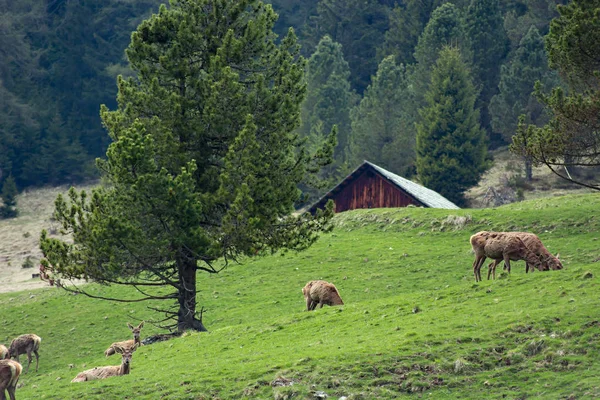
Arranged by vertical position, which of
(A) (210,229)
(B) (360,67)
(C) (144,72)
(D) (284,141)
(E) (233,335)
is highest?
(B) (360,67)

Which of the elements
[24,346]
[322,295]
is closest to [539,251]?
[322,295]

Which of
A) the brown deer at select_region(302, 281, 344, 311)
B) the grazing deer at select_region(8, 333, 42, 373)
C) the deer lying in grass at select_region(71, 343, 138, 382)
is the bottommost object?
the grazing deer at select_region(8, 333, 42, 373)

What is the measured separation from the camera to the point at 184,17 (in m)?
32.2

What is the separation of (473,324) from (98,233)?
447 inches

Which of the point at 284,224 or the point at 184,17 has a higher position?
the point at 184,17

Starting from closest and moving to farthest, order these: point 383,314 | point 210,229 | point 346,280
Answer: point 383,314
point 210,229
point 346,280

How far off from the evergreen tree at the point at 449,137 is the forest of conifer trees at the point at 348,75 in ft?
Answer: 0.60

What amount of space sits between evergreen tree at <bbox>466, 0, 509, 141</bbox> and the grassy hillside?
59.7 m

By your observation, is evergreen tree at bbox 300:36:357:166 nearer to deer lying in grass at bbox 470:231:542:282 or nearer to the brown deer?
the brown deer

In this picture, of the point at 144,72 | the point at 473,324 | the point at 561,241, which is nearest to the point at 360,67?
the point at 561,241

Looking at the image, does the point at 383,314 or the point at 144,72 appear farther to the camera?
the point at 144,72

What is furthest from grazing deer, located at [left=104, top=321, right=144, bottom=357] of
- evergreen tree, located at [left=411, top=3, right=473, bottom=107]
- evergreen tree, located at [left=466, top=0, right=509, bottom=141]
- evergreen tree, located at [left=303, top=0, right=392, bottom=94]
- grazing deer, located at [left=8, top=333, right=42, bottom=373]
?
evergreen tree, located at [left=303, top=0, right=392, bottom=94]

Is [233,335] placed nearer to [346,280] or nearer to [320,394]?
[320,394]

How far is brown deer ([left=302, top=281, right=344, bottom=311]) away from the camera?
102 ft
